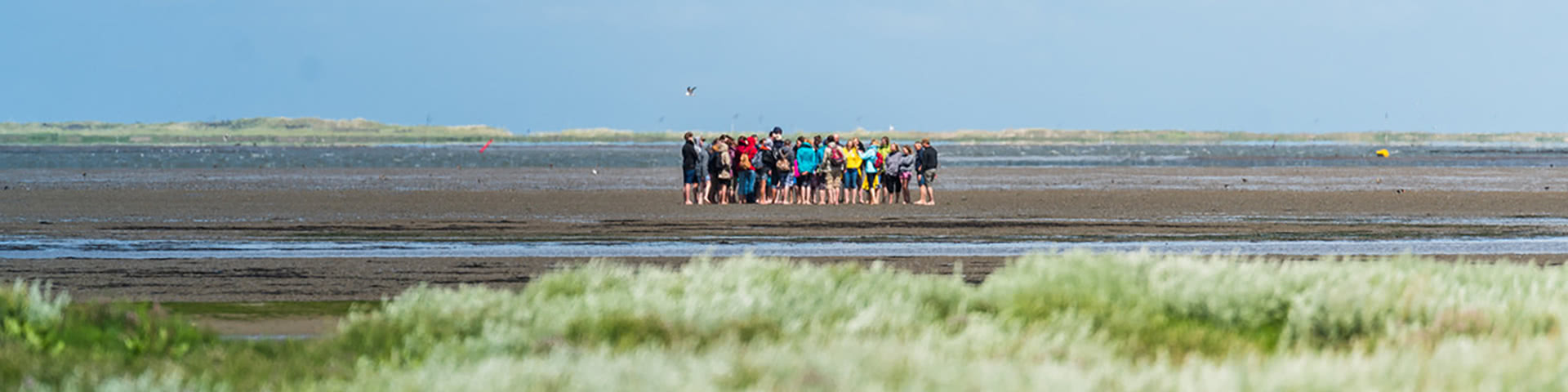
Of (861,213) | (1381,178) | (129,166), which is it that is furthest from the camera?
(129,166)

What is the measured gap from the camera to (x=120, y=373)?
8477mm

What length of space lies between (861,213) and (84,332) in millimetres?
17387

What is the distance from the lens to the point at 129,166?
209 ft

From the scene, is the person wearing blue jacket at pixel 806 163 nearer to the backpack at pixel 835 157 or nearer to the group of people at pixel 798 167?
the group of people at pixel 798 167

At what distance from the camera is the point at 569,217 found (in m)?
25.9

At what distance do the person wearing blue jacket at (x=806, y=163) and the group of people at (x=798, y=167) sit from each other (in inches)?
0.5

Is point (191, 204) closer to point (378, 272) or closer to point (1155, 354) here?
point (378, 272)

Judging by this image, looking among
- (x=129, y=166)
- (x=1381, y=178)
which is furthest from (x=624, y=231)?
(x=129, y=166)

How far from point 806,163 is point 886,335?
756 inches

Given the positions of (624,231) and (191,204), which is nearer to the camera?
(624,231)

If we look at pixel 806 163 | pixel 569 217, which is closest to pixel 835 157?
pixel 806 163

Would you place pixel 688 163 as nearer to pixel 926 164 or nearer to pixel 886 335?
pixel 926 164

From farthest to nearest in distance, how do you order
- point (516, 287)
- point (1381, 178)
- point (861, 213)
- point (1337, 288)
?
point (1381, 178), point (861, 213), point (516, 287), point (1337, 288)

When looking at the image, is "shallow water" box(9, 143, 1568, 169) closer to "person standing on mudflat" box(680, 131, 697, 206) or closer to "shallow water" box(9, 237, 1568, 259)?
"person standing on mudflat" box(680, 131, 697, 206)
